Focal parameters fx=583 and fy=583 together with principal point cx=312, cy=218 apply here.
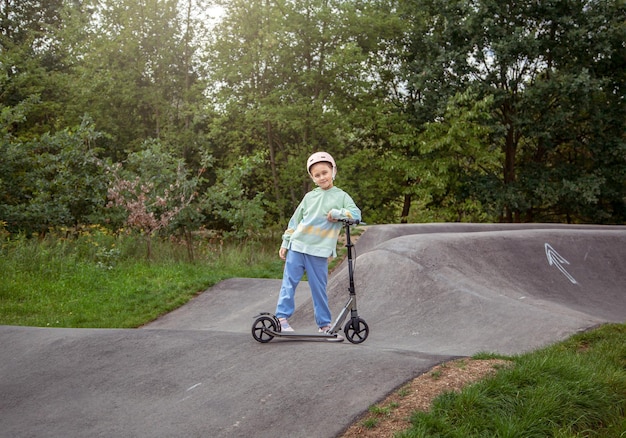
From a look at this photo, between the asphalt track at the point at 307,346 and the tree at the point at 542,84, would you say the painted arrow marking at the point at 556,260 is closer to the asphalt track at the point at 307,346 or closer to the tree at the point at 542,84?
the asphalt track at the point at 307,346

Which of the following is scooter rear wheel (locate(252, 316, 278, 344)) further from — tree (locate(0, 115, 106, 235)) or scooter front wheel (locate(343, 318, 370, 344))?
tree (locate(0, 115, 106, 235))

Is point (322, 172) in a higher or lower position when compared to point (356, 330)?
higher

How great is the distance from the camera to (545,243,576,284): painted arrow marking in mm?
9380

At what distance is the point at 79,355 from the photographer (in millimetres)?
5684

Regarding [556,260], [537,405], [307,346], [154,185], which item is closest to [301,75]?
[154,185]

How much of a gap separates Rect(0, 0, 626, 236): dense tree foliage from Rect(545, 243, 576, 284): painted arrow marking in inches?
402

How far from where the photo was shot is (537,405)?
3736mm

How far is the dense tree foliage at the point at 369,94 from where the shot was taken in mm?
19781

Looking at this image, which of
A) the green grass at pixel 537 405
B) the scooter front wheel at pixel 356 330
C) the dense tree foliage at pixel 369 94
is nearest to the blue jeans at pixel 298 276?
the scooter front wheel at pixel 356 330

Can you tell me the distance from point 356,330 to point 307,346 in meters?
0.54

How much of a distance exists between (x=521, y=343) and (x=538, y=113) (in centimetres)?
1751

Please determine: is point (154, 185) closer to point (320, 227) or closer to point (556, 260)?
point (556, 260)

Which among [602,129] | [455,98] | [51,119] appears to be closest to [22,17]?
[51,119]

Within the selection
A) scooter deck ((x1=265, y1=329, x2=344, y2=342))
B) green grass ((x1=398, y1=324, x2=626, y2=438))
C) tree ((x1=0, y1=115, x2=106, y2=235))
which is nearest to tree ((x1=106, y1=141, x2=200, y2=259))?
tree ((x1=0, y1=115, x2=106, y2=235))
